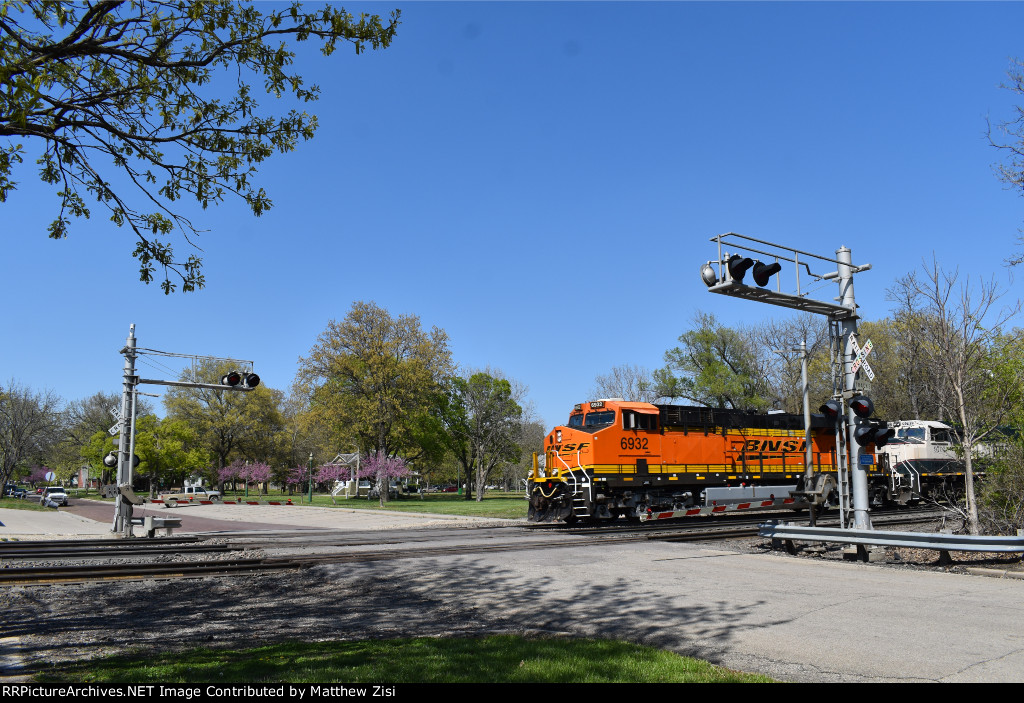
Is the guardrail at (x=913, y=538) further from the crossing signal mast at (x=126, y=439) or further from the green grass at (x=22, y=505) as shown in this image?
the green grass at (x=22, y=505)

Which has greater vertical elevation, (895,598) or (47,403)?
(47,403)

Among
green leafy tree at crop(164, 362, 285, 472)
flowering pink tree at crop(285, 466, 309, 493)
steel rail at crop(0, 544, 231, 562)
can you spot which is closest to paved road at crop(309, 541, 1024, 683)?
steel rail at crop(0, 544, 231, 562)

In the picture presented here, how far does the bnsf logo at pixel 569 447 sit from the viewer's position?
820 inches

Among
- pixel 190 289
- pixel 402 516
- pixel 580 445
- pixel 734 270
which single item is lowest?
pixel 402 516

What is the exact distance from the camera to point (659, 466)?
21766 millimetres

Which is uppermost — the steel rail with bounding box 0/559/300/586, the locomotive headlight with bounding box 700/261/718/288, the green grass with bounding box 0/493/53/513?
the locomotive headlight with bounding box 700/261/718/288

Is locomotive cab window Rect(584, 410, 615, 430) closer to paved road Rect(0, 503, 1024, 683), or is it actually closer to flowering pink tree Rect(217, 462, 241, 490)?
paved road Rect(0, 503, 1024, 683)

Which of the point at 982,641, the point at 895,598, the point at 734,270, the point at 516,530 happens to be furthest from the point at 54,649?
the point at 516,530

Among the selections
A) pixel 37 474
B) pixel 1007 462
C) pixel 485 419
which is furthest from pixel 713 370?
pixel 37 474

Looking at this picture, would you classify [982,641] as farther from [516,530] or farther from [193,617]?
[516,530]

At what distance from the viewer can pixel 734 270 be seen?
1231 cm

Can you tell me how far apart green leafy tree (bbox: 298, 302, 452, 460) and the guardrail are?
4040 cm

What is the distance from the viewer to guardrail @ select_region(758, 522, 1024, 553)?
1061cm

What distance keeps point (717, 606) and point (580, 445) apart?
12228 mm
